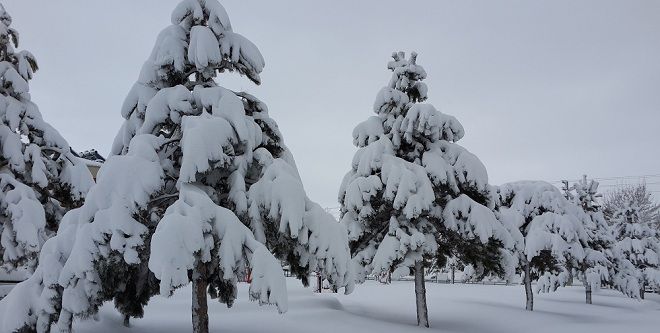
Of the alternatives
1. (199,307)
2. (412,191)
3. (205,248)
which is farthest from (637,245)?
(205,248)

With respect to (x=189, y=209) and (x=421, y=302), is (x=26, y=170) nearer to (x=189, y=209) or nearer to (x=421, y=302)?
(x=189, y=209)

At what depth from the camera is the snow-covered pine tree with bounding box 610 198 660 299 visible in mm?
32250

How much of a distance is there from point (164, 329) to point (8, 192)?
5.64m

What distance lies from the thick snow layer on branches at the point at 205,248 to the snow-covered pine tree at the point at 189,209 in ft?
0.06

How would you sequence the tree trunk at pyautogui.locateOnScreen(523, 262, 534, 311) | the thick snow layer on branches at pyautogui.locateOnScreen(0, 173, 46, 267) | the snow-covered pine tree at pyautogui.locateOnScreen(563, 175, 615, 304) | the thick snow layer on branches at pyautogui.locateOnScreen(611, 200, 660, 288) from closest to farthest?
1. the thick snow layer on branches at pyautogui.locateOnScreen(0, 173, 46, 267)
2. the tree trunk at pyautogui.locateOnScreen(523, 262, 534, 311)
3. the snow-covered pine tree at pyautogui.locateOnScreen(563, 175, 615, 304)
4. the thick snow layer on branches at pyautogui.locateOnScreen(611, 200, 660, 288)

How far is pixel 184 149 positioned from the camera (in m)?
7.60

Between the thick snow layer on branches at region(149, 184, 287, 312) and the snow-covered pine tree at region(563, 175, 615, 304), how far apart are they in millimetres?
22186

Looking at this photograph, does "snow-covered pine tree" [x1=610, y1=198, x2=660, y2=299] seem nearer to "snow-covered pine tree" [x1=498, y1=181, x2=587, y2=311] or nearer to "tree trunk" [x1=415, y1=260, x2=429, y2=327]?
"snow-covered pine tree" [x1=498, y1=181, x2=587, y2=311]

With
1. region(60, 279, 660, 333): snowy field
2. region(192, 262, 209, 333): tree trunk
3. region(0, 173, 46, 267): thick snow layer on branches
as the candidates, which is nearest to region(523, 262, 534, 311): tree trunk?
region(60, 279, 660, 333): snowy field

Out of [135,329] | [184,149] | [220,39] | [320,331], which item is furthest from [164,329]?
[220,39]

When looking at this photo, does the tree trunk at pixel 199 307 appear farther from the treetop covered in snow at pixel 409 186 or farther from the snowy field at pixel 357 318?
the treetop covered in snow at pixel 409 186

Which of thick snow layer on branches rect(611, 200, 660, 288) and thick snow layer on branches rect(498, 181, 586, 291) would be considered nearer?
thick snow layer on branches rect(498, 181, 586, 291)

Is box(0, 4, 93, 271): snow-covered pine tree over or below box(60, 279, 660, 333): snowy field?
over

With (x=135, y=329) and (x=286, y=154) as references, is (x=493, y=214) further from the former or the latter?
(x=135, y=329)
